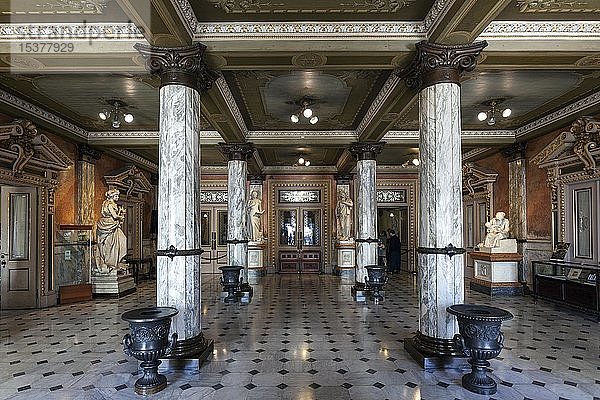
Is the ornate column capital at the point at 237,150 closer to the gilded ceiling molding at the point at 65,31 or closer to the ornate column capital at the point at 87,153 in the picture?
the ornate column capital at the point at 87,153

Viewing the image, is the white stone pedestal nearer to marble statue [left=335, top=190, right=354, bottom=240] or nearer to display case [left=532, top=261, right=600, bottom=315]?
marble statue [left=335, top=190, right=354, bottom=240]

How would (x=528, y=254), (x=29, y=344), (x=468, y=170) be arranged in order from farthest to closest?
(x=468, y=170) < (x=528, y=254) < (x=29, y=344)

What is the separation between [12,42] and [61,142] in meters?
5.41

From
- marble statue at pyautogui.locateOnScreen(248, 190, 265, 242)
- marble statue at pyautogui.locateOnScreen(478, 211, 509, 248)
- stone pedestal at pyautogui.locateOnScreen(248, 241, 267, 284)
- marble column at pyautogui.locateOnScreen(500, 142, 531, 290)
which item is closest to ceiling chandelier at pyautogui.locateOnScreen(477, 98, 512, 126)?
marble column at pyautogui.locateOnScreen(500, 142, 531, 290)

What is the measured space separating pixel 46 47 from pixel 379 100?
204 inches

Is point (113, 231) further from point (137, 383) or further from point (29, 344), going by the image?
point (137, 383)

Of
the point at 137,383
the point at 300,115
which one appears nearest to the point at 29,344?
the point at 137,383

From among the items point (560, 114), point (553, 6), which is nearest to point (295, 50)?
point (553, 6)

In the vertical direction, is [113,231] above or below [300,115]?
below

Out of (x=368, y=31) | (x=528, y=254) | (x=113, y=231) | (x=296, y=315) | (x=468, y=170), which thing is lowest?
(x=296, y=315)

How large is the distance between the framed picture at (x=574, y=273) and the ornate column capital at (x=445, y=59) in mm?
5619

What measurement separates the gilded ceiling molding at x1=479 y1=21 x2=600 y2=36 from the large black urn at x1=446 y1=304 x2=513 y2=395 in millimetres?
3243

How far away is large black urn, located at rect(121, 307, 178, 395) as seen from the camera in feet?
14.4

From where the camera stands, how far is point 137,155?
535 inches
